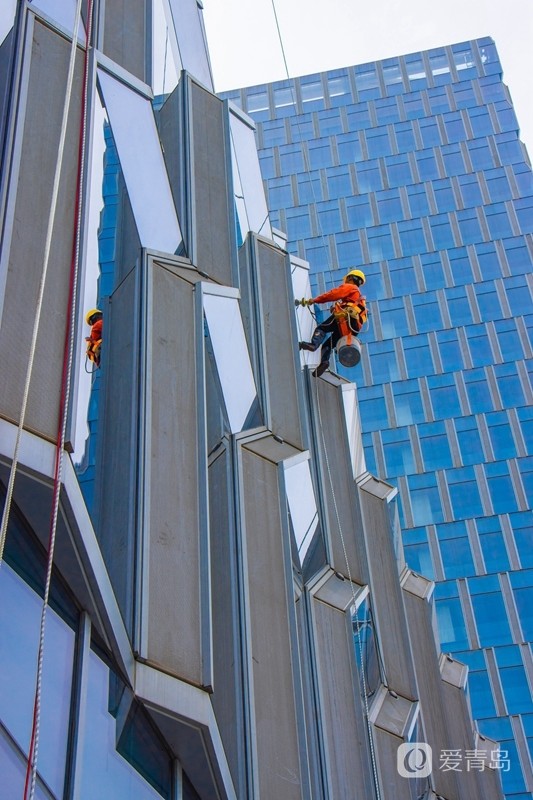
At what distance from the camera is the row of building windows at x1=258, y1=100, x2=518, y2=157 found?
2212 inches

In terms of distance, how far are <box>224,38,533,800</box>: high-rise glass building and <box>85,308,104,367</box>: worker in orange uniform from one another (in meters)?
30.2

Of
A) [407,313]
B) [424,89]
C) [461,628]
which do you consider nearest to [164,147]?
[461,628]

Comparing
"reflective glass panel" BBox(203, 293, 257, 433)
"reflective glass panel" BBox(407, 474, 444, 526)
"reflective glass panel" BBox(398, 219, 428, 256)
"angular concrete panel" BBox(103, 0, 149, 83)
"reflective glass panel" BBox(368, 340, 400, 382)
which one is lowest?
"reflective glass panel" BBox(203, 293, 257, 433)

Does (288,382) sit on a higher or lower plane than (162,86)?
lower

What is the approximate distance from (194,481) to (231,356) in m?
3.12

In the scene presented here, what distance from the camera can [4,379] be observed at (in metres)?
8.26

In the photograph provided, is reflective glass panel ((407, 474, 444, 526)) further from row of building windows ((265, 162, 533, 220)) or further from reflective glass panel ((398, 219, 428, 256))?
row of building windows ((265, 162, 533, 220))

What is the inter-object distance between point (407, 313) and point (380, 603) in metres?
34.8

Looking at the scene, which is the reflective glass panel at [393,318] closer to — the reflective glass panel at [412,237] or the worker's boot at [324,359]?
the reflective glass panel at [412,237]

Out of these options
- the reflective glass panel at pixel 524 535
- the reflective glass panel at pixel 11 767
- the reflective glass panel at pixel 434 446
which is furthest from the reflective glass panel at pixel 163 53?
the reflective glass panel at pixel 434 446

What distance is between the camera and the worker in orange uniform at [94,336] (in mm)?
11258

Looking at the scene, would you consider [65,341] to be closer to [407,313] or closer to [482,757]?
[482,757]

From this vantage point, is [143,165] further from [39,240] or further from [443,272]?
[443,272]

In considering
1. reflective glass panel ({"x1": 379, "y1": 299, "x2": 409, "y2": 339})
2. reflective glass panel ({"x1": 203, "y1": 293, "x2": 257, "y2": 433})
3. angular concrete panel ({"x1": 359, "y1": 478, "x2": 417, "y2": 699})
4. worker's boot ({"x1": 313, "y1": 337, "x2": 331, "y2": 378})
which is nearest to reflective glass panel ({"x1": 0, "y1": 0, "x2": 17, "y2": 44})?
reflective glass panel ({"x1": 203, "y1": 293, "x2": 257, "y2": 433})
